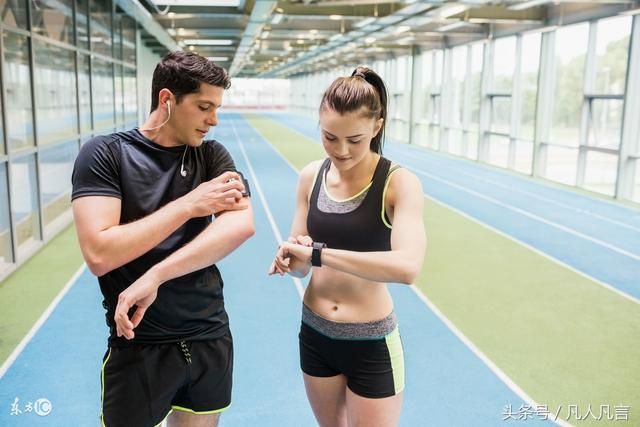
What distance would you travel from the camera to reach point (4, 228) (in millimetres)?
6340

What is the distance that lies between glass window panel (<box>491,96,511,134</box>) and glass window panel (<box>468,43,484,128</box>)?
0.68 meters

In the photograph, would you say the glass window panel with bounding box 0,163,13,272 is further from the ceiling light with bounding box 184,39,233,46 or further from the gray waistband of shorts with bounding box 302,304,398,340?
the ceiling light with bounding box 184,39,233,46

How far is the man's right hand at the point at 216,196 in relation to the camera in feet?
5.55

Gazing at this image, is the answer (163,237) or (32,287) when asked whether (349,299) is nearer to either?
(163,237)

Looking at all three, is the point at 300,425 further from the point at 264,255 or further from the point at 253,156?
the point at 253,156

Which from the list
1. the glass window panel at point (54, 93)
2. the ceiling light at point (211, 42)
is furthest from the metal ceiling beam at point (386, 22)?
the glass window panel at point (54, 93)

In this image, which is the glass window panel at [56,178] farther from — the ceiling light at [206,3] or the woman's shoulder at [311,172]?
the woman's shoulder at [311,172]

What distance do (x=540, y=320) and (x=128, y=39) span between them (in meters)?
12.8

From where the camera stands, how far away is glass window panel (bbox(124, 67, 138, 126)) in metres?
14.7

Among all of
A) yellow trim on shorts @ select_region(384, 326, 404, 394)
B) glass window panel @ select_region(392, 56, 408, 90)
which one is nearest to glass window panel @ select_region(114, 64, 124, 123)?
yellow trim on shorts @ select_region(384, 326, 404, 394)

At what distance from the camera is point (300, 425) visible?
3.52 m

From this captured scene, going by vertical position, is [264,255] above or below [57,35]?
below

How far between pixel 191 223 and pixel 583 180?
40.1 feet

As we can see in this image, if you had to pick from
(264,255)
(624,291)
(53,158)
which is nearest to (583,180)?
(624,291)
